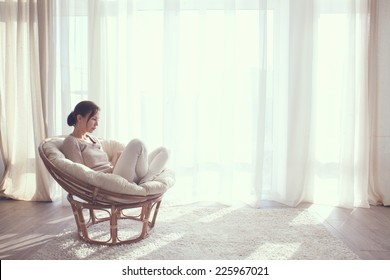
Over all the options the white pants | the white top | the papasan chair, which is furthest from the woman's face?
the white pants

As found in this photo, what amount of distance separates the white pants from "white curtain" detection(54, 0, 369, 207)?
2.88 feet

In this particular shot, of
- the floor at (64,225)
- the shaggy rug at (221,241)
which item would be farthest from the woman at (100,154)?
the floor at (64,225)

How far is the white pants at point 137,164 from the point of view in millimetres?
2525

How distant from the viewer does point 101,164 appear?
109 inches

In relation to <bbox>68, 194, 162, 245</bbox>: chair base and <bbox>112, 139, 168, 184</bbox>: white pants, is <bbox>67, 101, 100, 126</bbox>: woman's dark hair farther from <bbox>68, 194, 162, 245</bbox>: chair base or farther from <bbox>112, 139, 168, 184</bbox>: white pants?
<bbox>68, 194, 162, 245</bbox>: chair base

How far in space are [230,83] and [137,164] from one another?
144cm

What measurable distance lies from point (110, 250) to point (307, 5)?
2814 millimetres

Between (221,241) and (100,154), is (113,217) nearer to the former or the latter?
(100,154)

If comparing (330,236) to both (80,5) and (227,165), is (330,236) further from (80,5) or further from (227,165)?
(80,5)

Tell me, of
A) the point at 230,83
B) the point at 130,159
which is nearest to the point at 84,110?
the point at 130,159

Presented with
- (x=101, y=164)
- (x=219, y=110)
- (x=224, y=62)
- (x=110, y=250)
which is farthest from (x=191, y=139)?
(x=110, y=250)

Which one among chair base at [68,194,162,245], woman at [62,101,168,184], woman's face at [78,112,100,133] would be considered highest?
woman's face at [78,112,100,133]

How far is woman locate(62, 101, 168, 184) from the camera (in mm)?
2535

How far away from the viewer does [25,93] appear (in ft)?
12.3
